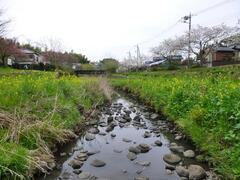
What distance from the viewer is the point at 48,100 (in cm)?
942

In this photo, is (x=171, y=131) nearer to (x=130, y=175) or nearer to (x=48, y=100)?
(x=130, y=175)

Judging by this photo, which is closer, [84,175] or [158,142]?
[84,175]

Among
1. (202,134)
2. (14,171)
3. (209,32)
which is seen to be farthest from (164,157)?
(209,32)

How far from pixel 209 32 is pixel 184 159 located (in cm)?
4721

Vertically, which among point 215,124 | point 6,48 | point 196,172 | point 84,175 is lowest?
point 84,175

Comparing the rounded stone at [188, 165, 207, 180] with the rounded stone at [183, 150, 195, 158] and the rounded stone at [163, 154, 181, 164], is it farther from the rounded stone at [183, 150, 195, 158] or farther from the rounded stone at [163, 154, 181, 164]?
the rounded stone at [183, 150, 195, 158]

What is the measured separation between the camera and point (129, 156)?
738 centimetres

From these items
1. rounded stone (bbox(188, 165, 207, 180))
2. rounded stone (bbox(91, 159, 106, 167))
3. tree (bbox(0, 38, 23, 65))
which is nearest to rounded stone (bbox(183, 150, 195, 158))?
rounded stone (bbox(188, 165, 207, 180))

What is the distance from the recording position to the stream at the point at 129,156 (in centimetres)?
616

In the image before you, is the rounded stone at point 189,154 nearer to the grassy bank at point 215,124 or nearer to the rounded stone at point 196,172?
the grassy bank at point 215,124

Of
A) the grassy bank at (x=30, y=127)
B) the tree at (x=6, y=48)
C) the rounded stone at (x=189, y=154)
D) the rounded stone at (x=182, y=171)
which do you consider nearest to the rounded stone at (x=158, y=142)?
the rounded stone at (x=189, y=154)

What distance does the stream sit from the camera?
20.2 feet

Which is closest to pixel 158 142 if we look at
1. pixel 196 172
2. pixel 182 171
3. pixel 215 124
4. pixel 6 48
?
pixel 215 124

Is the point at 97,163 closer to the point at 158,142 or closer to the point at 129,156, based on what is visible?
the point at 129,156
